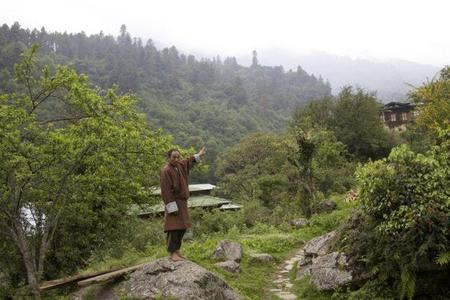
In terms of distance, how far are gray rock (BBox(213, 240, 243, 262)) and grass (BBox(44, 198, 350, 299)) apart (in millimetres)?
223

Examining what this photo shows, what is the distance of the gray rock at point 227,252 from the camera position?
500 inches

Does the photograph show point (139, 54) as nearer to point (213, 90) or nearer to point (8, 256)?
point (213, 90)

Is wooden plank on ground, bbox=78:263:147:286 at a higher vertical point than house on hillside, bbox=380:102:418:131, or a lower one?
lower

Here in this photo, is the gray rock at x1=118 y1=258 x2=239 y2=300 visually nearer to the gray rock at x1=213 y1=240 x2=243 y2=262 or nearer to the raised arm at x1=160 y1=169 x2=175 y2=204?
the raised arm at x1=160 y1=169 x2=175 y2=204

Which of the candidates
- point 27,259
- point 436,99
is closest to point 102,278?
point 27,259

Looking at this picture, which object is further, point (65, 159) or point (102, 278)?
point (65, 159)

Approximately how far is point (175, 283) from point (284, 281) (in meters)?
3.99

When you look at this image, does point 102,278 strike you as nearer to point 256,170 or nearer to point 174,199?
point 174,199

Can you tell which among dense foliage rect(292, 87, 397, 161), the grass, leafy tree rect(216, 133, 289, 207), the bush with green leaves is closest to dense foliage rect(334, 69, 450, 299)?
the bush with green leaves

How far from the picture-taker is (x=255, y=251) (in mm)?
14641

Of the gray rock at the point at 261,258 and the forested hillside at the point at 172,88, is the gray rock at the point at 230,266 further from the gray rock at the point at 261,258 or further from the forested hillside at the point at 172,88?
the forested hillside at the point at 172,88

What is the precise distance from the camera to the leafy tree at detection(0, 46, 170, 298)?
12.3m

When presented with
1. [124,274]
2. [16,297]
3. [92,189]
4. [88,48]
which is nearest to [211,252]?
[124,274]

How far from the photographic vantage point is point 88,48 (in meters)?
178
